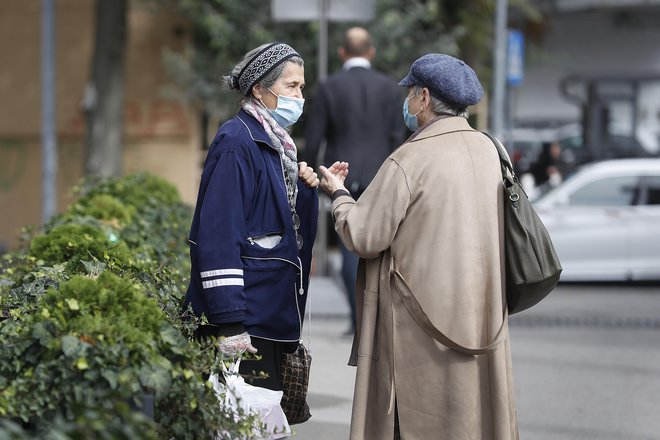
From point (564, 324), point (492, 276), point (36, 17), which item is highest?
point (36, 17)

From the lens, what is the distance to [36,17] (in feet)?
59.5

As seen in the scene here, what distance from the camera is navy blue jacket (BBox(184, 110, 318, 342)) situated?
4102mm

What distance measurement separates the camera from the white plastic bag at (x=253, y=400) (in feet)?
13.1

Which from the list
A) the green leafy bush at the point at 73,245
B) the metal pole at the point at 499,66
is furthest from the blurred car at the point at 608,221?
the green leafy bush at the point at 73,245

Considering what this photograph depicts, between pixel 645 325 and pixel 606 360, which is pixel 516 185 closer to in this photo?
pixel 606 360

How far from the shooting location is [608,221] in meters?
13.1

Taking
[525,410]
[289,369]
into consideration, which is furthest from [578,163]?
[289,369]

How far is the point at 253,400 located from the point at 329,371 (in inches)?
157

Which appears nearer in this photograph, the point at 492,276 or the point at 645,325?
the point at 492,276

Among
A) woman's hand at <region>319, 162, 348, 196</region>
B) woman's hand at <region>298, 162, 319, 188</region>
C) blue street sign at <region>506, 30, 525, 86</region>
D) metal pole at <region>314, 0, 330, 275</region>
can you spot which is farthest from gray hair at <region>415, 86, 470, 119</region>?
blue street sign at <region>506, 30, 525, 86</region>

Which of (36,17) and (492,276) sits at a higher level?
(36,17)

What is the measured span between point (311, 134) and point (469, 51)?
10263mm

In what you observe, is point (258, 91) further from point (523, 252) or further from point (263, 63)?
point (523, 252)

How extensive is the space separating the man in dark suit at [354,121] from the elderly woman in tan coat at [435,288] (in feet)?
13.3
